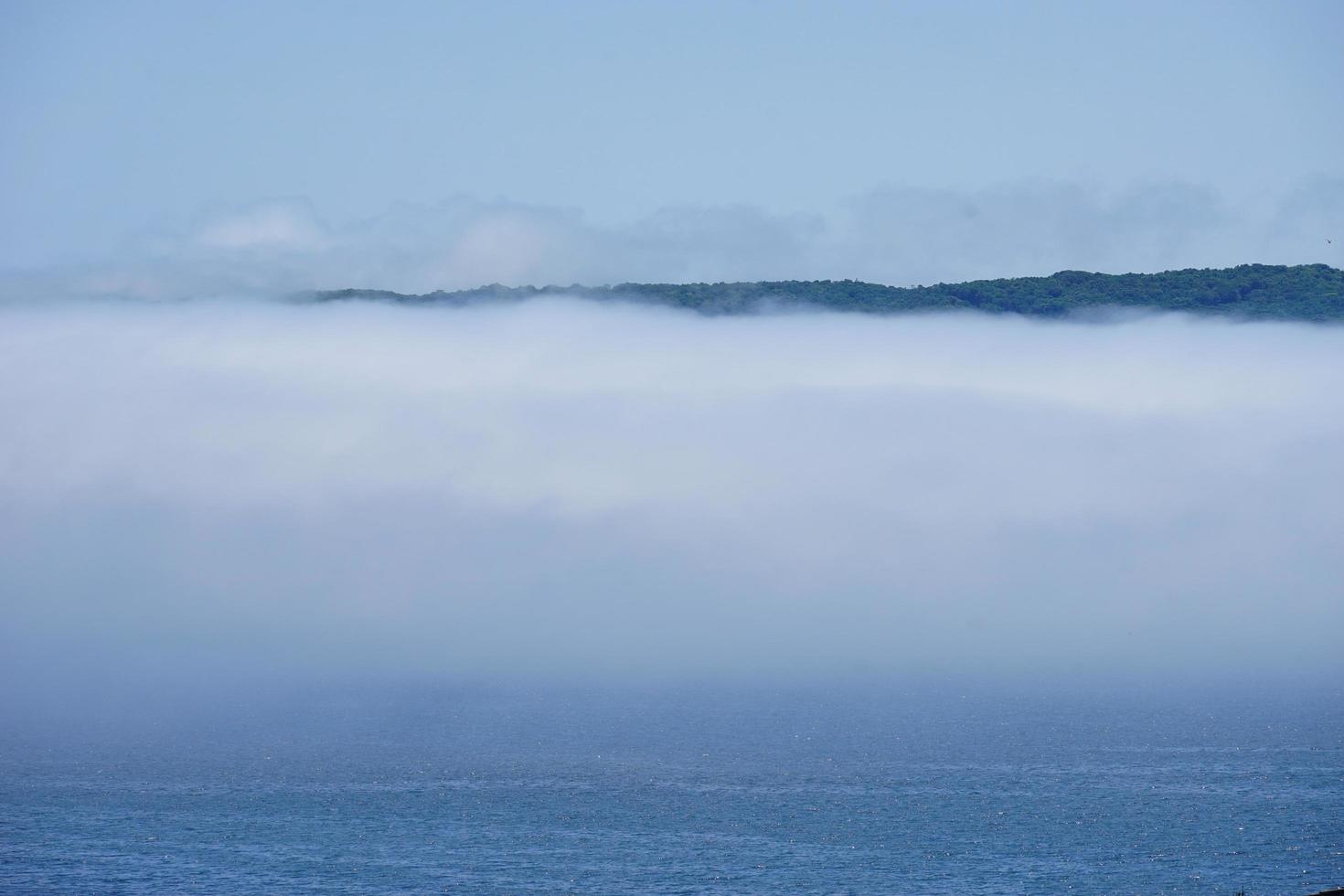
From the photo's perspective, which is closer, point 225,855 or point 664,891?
point 664,891

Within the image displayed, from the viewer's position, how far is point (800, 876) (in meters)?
91.1

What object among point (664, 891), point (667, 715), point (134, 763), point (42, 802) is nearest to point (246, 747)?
point (134, 763)

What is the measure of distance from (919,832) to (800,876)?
1442 centimetres

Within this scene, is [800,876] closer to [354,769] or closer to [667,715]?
[354,769]

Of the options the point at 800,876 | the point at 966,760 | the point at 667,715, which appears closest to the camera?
the point at 800,876

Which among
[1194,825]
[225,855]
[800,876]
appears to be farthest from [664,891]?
[1194,825]

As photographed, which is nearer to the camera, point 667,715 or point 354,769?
point 354,769

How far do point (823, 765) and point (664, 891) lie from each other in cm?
5308

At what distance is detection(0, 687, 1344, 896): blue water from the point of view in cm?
9094

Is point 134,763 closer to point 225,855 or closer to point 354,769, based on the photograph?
point 354,769

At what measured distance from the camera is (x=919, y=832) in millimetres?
102188

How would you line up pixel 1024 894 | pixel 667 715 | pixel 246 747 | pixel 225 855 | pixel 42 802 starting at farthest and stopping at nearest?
pixel 667 715 < pixel 246 747 < pixel 42 802 < pixel 225 855 < pixel 1024 894

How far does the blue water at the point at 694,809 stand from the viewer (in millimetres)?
90938

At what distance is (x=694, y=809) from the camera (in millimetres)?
113938
